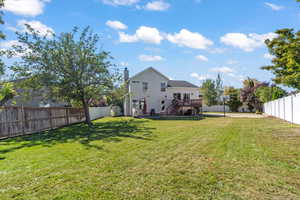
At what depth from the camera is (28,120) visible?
11750mm

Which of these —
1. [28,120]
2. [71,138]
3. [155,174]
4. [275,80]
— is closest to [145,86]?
[275,80]

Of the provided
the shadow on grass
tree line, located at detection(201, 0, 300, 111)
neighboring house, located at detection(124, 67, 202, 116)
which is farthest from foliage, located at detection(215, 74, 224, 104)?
the shadow on grass

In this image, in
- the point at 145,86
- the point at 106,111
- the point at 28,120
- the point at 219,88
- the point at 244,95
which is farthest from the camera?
the point at 219,88

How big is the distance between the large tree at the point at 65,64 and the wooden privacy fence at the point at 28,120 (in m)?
2.30

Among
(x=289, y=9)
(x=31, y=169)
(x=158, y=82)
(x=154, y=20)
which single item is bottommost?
(x=31, y=169)

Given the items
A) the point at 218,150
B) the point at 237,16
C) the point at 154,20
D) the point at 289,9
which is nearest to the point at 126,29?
the point at 154,20

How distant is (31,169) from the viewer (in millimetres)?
4738

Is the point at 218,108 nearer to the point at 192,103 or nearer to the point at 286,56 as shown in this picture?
the point at 192,103

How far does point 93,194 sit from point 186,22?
1647 centimetres

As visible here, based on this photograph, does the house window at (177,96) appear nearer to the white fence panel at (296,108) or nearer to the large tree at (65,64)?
the large tree at (65,64)

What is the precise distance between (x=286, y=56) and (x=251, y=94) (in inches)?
864

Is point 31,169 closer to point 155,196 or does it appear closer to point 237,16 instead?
point 155,196

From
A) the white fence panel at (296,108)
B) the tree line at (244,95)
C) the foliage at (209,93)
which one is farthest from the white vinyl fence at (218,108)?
the white fence panel at (296,108)

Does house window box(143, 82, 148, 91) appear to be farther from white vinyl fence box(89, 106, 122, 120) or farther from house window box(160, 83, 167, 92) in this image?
white vinyl fence box(89, 106, 122, 120)
